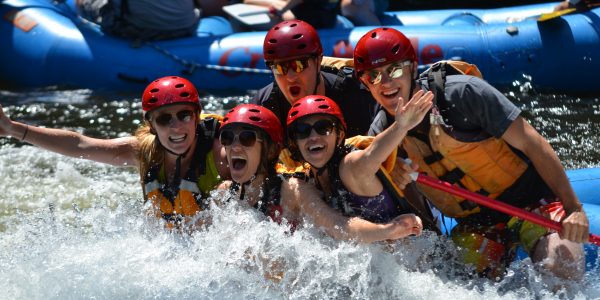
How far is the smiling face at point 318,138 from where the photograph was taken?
13.0 feet

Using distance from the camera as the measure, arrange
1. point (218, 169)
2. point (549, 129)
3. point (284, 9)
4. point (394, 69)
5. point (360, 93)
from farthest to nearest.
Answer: point (284, 9), point (549, 129), point (360, 93), point (218, 169), point (394, 69)

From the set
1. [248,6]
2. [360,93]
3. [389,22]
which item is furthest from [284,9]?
[360,93]

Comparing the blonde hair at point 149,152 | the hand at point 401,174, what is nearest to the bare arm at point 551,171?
the hand at point 401,174

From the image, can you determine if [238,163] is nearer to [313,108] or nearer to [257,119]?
[257,119]

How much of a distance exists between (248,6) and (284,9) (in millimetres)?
584

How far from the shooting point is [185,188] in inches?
173

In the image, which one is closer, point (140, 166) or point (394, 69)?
point (394, 69)

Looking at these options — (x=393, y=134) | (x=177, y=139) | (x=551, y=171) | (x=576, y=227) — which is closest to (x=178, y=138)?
(x=177, y=139)

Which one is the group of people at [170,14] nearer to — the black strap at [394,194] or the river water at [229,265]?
the river water at [229,265]

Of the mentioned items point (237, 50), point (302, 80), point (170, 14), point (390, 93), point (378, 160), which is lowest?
point (237, 50)

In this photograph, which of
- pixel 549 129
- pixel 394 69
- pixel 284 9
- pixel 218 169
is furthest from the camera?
pixel 284 9

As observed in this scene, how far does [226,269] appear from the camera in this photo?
4246mm

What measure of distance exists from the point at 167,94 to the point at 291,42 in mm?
785

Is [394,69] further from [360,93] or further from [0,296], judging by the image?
[0,296]
